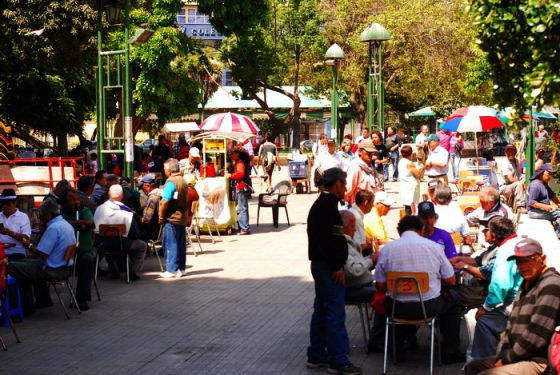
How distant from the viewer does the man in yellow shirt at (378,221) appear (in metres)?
10.3

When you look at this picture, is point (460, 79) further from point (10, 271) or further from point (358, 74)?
point (10, 271)

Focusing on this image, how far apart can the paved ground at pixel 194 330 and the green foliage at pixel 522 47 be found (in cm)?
278

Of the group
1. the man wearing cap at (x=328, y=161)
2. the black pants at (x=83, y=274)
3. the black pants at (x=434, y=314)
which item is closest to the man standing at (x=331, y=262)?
the black pants at (x=434, y=314)

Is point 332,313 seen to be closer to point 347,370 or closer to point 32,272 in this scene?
point 347,370

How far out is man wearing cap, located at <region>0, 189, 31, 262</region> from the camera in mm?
11555

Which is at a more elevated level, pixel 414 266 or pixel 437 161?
pixel 437 161

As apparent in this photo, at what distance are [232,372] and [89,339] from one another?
218 centimetres

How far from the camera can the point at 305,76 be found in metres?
52.2

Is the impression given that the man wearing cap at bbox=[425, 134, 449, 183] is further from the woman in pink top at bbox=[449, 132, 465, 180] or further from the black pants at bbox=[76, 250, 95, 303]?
the woman in pink top at bbox=[449, 132, 465, 180]

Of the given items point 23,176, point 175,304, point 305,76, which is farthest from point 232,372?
point 305,76

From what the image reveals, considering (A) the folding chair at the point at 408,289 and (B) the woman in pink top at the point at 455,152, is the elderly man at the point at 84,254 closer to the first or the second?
(A) the folding chair at the point at 408,289

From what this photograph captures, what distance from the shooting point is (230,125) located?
22359 mm

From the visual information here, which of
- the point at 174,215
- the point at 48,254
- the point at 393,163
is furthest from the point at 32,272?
the point at 393,163

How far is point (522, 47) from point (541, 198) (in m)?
9.60
